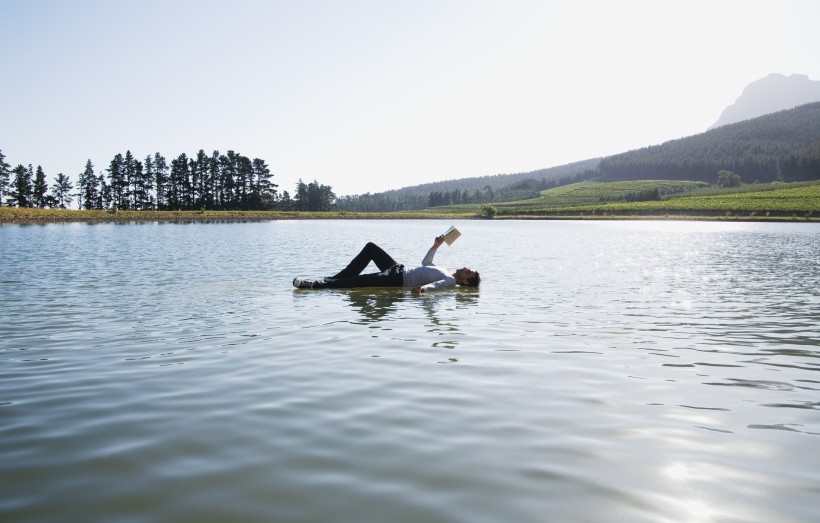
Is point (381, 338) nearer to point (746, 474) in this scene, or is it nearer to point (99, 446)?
point (99, 446)

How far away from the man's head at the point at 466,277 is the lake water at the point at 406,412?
3265 millimetres

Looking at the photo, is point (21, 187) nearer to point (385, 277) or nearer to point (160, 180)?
point (160, 180)

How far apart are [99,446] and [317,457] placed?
214 centimetres

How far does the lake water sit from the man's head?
3265 millimetres

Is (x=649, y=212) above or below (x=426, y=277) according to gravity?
above

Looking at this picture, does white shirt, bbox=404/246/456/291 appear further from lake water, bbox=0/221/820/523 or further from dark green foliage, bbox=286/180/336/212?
dark green foliage, bbox=286/180/336/212

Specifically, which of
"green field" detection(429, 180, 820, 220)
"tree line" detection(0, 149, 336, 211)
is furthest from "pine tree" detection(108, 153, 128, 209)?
"green field" detection(429, 180, 820, 220)

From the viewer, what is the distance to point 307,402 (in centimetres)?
694

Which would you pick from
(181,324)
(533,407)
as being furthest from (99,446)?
(181,324)

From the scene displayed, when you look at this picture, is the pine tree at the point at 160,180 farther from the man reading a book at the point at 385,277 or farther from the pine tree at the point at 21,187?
the man reading a book at the point at 385,277

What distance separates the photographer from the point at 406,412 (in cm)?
656

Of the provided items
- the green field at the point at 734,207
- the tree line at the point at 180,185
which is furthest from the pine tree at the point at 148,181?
the green field at the point at 734,207

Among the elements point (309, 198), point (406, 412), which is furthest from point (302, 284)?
point (309, 198)

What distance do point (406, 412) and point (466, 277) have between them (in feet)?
39.6
